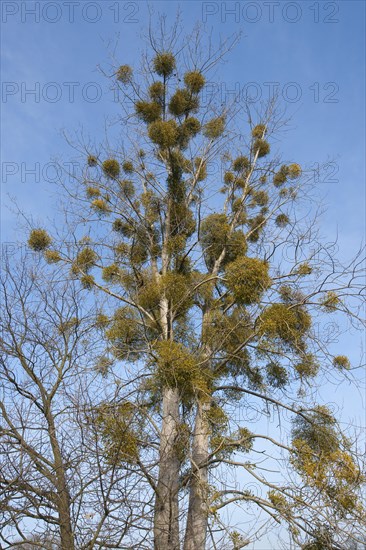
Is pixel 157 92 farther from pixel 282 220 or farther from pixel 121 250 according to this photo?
pixel 282 220

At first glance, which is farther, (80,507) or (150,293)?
(150,293)

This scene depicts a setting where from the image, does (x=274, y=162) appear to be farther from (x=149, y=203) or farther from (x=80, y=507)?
(x=80, y=507)

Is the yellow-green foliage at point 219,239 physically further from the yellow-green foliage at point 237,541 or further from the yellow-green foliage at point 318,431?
the yellow-green foliage at point 237,541

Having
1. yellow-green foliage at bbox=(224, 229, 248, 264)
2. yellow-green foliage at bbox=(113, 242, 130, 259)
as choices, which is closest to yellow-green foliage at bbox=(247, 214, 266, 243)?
yellow-green foliage at bbox=(224, 229, 248, 264)

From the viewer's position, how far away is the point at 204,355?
824 cm

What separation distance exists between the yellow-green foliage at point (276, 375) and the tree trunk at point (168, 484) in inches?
86.9

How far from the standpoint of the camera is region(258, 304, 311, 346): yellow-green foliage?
7.97m

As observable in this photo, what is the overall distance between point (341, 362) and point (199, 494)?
315 centimetres

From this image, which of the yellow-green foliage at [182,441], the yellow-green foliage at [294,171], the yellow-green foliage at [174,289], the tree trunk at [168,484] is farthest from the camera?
Answer: the yellow-green foliage at [294,171]

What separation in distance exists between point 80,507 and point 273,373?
14.9 ft

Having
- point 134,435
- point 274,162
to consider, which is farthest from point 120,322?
point 274,162

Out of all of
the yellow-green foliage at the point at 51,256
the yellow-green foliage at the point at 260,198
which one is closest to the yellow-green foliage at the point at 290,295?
the yellow-green foliage at the point at 260,198

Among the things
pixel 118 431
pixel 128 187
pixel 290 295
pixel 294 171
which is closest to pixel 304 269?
pixel 290 295

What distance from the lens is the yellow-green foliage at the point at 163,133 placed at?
912 cm
